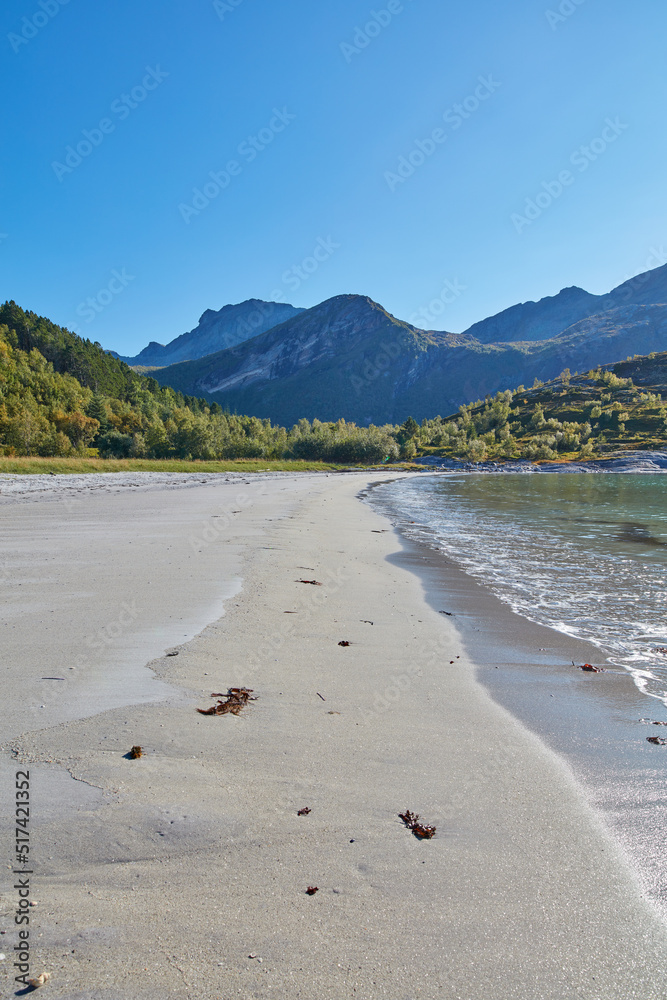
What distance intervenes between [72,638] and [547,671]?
18.6 ft

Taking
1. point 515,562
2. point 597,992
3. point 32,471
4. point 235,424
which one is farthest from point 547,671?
point 235,424

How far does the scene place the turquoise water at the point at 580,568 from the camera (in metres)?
7.09

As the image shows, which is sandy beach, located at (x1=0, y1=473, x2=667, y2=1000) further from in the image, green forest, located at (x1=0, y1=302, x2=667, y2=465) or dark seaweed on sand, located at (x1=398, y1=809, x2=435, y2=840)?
green forest, located at (x1=0, y1=302, x2=667, y2=465)

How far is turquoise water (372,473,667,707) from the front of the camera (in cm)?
709

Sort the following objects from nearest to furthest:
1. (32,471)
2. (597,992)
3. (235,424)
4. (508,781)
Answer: (597,992)
(508,781)
(32,471)
(235,424)

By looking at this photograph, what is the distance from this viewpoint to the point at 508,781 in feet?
11.4

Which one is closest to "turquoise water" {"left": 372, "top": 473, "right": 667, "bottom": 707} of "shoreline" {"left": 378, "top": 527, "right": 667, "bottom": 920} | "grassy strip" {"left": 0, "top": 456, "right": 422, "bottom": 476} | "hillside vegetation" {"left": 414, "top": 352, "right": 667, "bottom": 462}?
"shoreline" {"left": 378, "top": 527, "right": 667, "bottom": 920}

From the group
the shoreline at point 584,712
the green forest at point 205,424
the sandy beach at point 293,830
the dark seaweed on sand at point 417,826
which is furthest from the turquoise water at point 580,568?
the green forest at point 205,424

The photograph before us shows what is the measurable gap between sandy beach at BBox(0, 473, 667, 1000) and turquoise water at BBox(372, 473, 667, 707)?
276cm

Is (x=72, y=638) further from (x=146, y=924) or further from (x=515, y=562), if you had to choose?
(x=515, y=562)

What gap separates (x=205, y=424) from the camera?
344 ft

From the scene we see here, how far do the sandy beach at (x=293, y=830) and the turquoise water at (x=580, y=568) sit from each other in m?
2.76

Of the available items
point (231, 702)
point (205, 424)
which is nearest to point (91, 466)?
point (205, 424)

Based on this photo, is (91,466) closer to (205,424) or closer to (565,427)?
(205,424)
